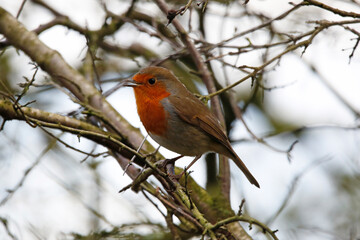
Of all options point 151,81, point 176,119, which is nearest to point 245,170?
point 176,119

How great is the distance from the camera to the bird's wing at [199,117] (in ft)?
14.1

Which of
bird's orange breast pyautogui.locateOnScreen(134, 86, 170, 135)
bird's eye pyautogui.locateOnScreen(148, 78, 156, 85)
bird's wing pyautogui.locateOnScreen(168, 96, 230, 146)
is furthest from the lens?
bird's eye pyautogui.locateOnScreen(148, 78, 156, 85)

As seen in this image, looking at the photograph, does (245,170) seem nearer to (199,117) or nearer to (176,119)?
(199,117)

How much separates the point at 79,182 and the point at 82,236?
179cm

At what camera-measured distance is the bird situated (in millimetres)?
4164

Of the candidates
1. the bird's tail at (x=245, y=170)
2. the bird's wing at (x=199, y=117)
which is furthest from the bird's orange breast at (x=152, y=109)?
the bird's tail at (x=245, y=170)

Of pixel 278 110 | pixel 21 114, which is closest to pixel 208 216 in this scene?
pixel 21 114

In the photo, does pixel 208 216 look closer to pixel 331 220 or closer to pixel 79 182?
pixel 79 182

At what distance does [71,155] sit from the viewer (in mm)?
5676

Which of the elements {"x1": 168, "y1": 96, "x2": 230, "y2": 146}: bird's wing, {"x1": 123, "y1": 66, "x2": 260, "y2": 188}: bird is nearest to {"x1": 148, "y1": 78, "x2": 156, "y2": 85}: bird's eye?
{"x1": 123, "y1": 66, "x2": 260, "y2": 188}: bird

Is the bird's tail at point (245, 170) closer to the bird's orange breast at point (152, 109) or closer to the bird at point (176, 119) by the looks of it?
the bird at point (176, 119)

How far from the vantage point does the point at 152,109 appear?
4234 millimetres

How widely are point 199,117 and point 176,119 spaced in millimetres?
243

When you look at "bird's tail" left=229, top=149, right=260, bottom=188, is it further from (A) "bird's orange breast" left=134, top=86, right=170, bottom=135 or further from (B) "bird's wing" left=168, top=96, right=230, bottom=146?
(A) "bird's orange breast" left=134, top=86, right=170, bottom=135
